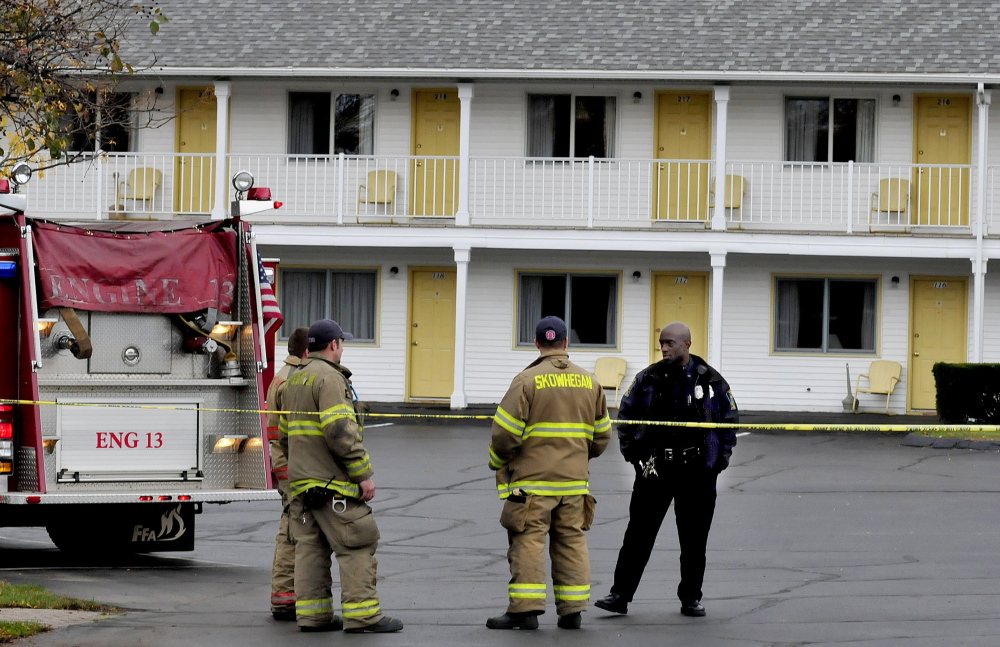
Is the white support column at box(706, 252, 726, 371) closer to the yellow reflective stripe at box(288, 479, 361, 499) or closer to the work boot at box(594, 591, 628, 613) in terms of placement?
the work boot at box(594, 591, 628, 613)

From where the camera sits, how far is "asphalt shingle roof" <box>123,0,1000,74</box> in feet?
79.2

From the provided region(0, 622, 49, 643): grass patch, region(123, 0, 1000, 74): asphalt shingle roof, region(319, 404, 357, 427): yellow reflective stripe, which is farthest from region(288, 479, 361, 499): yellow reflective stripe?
region(123, 0, 1000, 74): asphalt shingle roof

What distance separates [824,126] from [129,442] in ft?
57.0


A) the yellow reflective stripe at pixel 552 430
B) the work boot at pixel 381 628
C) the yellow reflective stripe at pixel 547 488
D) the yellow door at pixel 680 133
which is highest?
the yellow door at pixel 680 133

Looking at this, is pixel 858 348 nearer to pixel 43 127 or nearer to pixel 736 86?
pixel 736 86

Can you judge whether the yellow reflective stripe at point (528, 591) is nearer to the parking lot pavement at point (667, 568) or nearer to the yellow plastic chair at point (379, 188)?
the parking lot pavement at point (667, 568)

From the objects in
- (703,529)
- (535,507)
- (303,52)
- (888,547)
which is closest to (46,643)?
(535,507)

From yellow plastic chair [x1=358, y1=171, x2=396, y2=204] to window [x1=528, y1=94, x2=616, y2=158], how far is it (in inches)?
96.4

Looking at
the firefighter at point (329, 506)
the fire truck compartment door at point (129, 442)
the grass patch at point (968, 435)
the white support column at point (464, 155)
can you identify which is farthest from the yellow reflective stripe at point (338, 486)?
the white support column at point (464, 155)

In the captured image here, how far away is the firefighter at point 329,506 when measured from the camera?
7.76 meters

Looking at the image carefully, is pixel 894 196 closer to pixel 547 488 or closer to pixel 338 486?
pixel 547 488

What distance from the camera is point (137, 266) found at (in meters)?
10.3

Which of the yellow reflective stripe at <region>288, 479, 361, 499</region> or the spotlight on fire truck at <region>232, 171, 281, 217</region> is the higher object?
the spotlight on fire truck at <region>232, 171, 281, 217</region>

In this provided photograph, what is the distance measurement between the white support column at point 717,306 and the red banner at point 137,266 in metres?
13.8
